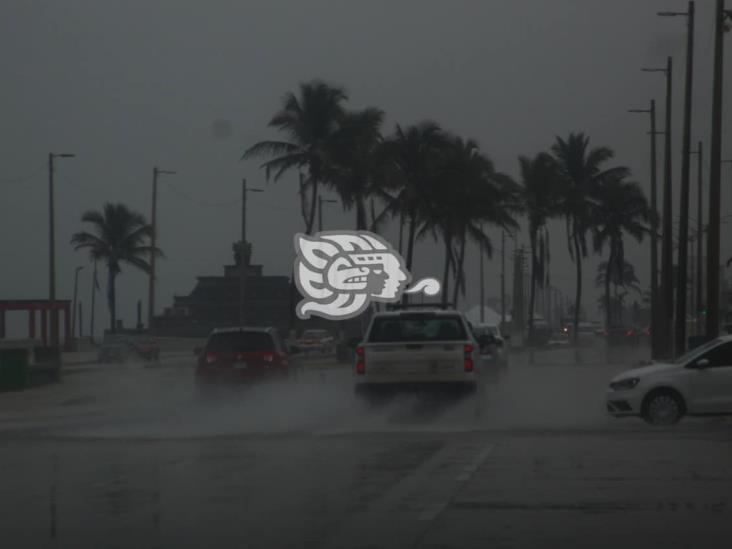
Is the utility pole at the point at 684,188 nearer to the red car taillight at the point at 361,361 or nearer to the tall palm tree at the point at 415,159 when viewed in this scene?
the red car taillight at the point at 361,361

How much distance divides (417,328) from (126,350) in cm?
4713

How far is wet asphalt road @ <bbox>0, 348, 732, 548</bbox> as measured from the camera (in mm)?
11312

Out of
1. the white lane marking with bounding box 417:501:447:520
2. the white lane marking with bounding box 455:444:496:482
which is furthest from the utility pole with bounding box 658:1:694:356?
the white lane marking with bounding box 417:501:447:520

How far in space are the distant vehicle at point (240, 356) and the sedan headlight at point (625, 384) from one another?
30.5ft

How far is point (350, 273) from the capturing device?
2963 inches

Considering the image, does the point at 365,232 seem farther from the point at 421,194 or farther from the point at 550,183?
the point at 550,183

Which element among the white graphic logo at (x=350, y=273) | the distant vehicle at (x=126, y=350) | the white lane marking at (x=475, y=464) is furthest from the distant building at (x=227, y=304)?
the white lane marking at (x=475, y=464)

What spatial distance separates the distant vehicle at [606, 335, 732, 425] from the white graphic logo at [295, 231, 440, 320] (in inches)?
1956

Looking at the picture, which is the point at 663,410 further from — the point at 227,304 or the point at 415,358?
the point at 227,304

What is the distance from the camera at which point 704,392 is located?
22.4 metres

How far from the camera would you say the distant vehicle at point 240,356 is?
29842 mm

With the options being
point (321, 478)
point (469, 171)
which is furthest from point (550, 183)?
point (321, 478)

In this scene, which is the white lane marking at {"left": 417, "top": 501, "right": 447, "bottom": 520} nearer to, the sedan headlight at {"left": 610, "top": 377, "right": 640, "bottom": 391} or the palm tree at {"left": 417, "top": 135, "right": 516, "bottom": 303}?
the sedan headlight at {"left": 610, "top": 377, "right": 640, "bottom": 391}

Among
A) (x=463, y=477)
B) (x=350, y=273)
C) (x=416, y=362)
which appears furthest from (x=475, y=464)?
(x=350, y=273)
